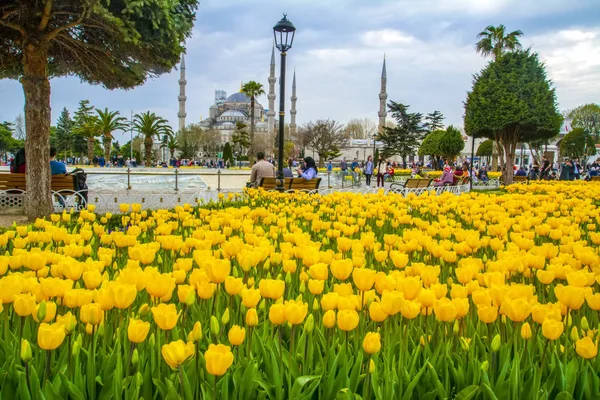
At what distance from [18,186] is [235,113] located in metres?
109

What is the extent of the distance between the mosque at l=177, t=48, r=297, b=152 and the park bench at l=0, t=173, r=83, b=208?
7429 cm

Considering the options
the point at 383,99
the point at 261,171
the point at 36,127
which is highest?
the point at 383,99

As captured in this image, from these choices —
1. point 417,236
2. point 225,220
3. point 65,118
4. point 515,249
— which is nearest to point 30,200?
point 225,220

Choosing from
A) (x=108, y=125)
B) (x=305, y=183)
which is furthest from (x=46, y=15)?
(x=108, y=125)

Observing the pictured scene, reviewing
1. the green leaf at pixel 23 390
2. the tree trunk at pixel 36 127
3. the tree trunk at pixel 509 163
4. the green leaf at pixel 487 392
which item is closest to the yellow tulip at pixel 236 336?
the green leaf at pixel 23 390

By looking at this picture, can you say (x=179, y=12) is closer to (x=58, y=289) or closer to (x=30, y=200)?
(x=30, y=200)

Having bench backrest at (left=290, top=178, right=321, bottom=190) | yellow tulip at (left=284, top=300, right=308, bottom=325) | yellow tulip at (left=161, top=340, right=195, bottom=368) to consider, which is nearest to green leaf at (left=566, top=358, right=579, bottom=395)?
yellow tulip at (left=284, top=300, right=308, bottom=325)

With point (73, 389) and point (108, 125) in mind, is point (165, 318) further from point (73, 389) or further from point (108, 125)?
point (108, 125)

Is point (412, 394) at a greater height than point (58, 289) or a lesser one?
lesser

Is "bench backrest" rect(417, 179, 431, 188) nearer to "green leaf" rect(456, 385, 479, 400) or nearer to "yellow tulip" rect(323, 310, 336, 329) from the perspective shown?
"yellow tulip" rect(323, 310, 336, 329)

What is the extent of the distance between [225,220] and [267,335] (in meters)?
2.12

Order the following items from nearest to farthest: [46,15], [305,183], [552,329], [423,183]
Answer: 1. [552,329]
2. [46,15]
3. [305,183]
4. [423,183]

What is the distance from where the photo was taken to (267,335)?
5.16ft

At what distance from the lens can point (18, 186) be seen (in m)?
9.93
